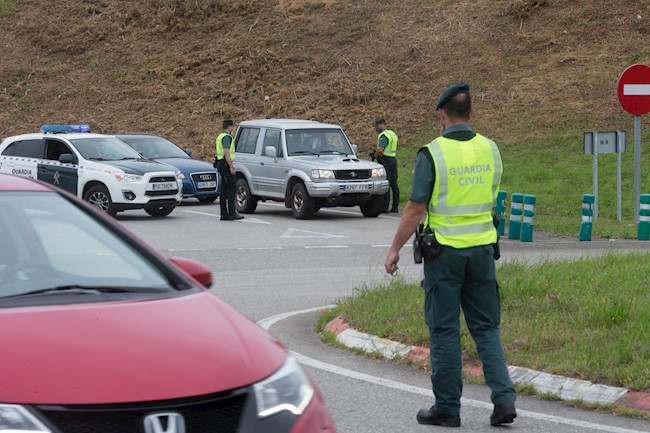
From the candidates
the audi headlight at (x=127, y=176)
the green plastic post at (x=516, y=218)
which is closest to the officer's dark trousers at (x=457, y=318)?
the green plastic post at (x=516, y=218)

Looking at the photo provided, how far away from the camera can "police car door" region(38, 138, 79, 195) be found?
82.0 feet

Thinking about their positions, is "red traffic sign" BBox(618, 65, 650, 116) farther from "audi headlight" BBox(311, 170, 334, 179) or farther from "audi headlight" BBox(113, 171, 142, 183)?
"audi headlight" BBox(113, 171, 142, 183)

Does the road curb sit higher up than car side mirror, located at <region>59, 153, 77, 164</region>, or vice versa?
car side mirror, located at <region>59, 153, 77, 164</region>

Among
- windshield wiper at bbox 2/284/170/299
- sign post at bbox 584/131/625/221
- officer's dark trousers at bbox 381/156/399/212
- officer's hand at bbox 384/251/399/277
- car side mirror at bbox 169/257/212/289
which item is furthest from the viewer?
officer's dark trousers at bbox 381/156/399/212

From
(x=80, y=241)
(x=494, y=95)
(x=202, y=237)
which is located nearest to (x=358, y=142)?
(x=494, y=95)

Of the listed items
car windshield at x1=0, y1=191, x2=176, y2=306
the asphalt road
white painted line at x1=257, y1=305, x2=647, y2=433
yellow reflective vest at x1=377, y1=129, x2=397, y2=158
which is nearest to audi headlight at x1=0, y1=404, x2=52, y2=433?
car windshield at x1=0, y1=191, x2=176, y2=306

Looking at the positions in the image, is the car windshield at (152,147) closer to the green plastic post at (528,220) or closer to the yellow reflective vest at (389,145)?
the yellow reflective vest at (389,145)

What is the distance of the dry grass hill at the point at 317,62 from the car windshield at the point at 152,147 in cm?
629

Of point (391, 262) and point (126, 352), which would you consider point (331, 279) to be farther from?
point (126, 352)

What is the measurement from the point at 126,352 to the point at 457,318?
338cm

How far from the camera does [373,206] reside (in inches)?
998

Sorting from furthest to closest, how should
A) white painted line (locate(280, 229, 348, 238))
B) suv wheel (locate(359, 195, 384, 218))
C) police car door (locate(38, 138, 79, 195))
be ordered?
1. suv wheel (locate(359, 195, 384, 218))
2. police car door (locate(38, 138, 79, 195))
3. white painted line (locate(280, 229, 348, 238))

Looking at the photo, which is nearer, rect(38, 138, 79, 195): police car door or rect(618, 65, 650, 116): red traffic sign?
rect(618, 65, 650, 116): red traffic sign

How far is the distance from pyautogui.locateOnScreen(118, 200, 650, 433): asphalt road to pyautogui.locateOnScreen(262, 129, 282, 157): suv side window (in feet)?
4.39
